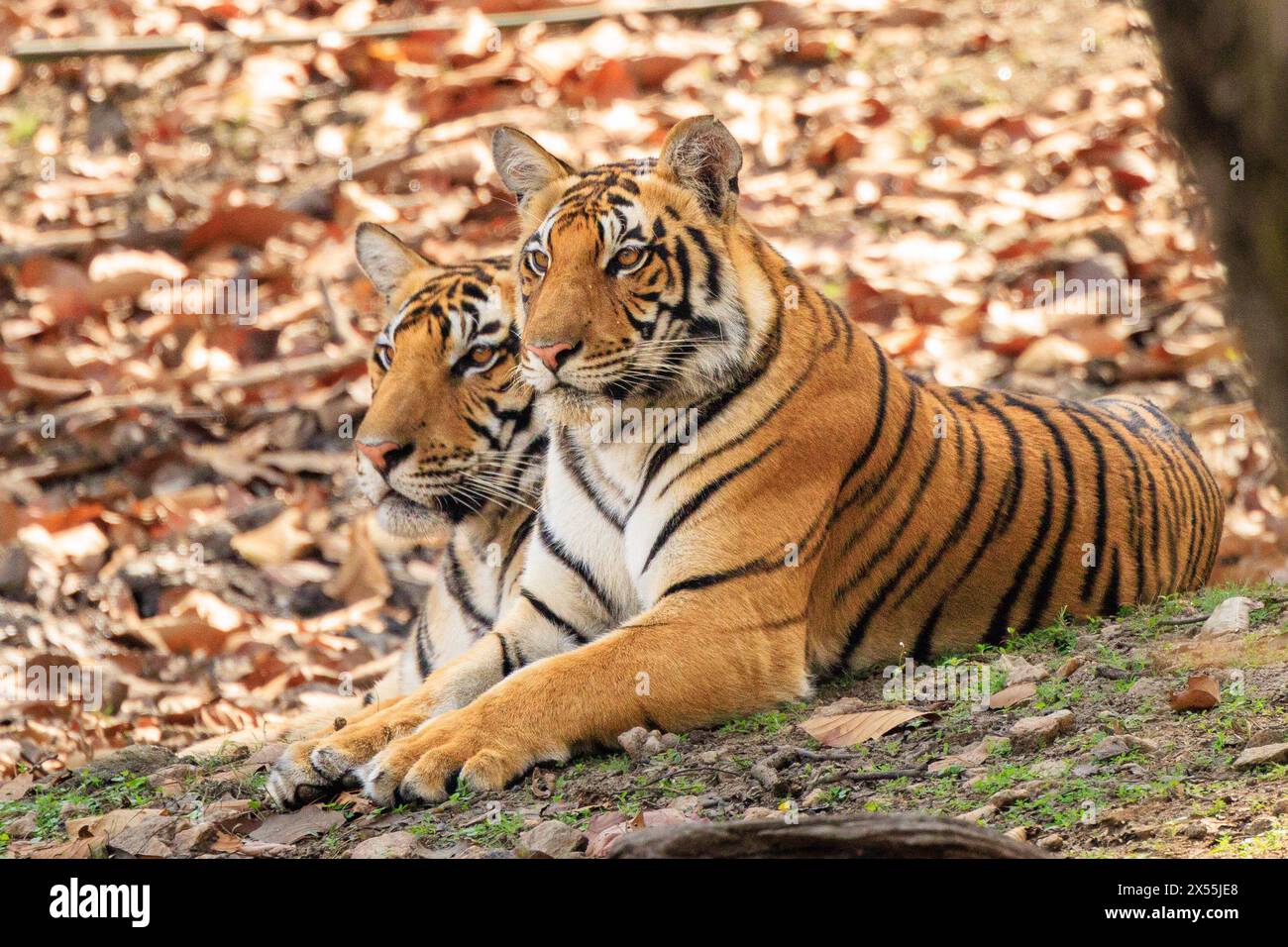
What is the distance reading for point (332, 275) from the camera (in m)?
7.93

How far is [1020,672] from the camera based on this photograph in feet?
12.1

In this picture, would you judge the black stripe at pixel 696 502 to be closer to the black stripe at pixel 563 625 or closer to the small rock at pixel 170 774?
the black stripe at pixel 563 625

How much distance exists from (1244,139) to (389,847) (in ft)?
7.53

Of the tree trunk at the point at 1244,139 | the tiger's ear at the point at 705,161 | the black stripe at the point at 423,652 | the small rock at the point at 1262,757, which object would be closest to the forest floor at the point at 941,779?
the small rock at the point at 1262,757

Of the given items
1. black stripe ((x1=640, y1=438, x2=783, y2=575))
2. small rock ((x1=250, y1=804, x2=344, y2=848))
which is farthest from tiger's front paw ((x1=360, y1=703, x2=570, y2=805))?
black stripe ((x1=640, y1=438, x2=783, y2=575))

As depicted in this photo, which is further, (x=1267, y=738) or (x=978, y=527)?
(x=978, y=527)

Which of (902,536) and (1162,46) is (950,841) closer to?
(1162,46)

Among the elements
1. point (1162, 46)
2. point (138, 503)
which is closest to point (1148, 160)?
point (138, 503)

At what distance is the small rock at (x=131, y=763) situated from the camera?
4145 mm

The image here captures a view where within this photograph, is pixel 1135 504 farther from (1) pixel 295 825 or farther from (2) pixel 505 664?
(1) pixel 295 825

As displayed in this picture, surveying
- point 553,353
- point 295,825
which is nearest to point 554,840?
point 295,825

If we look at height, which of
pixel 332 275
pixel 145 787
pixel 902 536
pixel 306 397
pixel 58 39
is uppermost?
pixel 58 39

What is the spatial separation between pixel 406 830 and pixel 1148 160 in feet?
20.9

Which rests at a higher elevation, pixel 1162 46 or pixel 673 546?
pixel 1162 46
